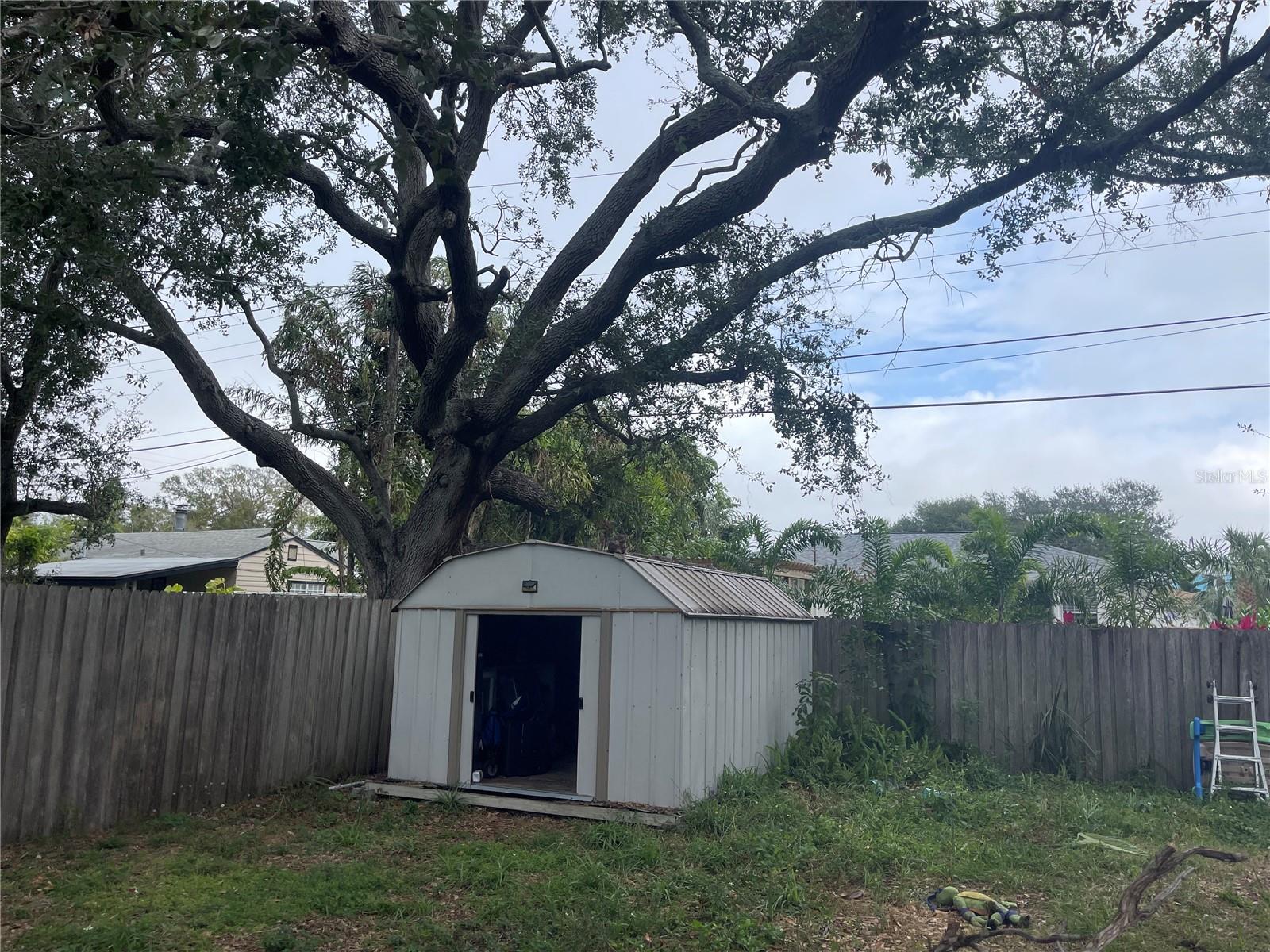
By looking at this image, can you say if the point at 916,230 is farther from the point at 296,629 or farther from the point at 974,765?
the point at 296,629

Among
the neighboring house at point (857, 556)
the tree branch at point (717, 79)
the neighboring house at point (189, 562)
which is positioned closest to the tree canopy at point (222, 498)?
the neighboring house at point (189, 562)

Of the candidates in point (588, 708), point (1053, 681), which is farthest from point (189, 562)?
point (1053, 681)

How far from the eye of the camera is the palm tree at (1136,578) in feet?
38.9

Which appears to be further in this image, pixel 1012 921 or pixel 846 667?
pixel 846 667

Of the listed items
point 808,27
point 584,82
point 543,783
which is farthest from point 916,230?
point 543,783

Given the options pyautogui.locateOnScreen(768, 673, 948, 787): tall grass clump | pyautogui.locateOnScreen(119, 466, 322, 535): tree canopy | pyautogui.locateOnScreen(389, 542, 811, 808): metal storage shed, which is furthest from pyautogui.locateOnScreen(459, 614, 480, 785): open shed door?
pyautogui.locateOnScreen(119, 466, 322, 535): tree canopy

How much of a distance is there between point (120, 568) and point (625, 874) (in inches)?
642

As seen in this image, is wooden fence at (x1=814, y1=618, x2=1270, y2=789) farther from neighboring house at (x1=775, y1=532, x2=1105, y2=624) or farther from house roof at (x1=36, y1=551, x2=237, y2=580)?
house roof at (x1=36, y1=551, x2=237, y2=580)

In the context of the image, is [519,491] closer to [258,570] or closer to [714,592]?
[714,592]

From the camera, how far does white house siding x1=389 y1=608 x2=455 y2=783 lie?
32.1ft

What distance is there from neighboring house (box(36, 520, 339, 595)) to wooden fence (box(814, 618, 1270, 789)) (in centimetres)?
1321

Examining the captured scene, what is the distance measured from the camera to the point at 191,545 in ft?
89.8

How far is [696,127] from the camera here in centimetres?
1117

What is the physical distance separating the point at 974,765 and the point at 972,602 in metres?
3.30
